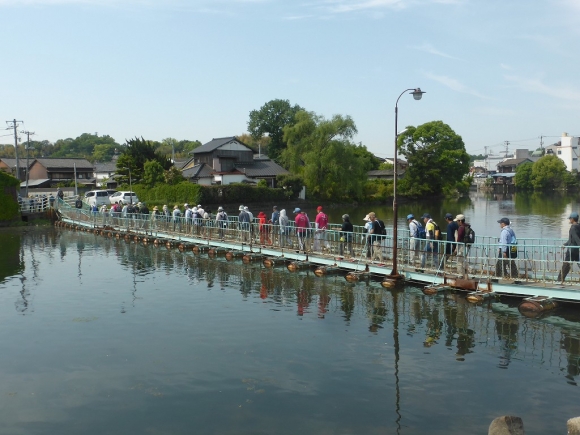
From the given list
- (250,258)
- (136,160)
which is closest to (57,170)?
(136,160)

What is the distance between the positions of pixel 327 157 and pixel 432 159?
2120 cm

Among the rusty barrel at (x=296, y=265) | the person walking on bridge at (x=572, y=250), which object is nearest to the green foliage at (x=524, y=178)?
the rusty barrel at (x=296, y=265)

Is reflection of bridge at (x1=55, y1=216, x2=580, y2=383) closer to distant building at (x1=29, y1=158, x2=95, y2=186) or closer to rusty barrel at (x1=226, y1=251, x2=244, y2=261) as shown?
rusty barrel at (x1=226, y1=251, x2=244, y2=261)

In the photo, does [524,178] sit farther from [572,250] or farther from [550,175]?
[572,250]

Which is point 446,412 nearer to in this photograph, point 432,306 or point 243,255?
point 432,306

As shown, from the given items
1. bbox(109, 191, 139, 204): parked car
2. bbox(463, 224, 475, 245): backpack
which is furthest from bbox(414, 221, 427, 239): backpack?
bbox(109, 191, 139, 204): parked car

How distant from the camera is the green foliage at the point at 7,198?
52.0 meters

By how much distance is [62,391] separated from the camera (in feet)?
40.1

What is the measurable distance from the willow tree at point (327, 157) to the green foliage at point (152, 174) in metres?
20.2

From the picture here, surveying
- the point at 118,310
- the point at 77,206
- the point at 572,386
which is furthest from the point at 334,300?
the point at 77,206

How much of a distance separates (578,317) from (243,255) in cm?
1747

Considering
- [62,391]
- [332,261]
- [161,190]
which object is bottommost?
[62,391]

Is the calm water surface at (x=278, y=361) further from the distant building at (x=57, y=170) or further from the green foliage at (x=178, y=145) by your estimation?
the green foliage at (x=178, y=145)

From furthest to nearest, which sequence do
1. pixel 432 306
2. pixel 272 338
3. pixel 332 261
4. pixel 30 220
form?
1. pixel 30 220
2. pixel 332 261
3. pixel 432 306
4. pixel 272 338
